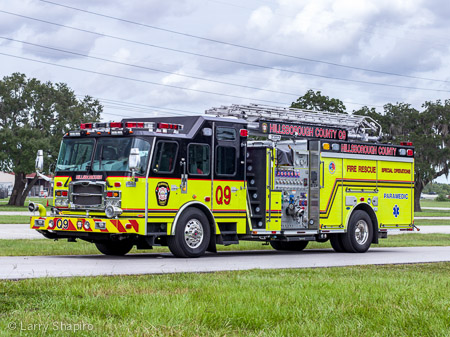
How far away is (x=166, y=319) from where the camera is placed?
7211 mm

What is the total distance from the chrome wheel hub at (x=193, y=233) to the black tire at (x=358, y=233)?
5066 mm

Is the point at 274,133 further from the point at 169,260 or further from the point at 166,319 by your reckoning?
the point at 166,319

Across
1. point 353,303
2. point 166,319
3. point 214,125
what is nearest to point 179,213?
point 214,125

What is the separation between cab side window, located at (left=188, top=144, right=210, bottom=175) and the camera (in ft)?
53.6

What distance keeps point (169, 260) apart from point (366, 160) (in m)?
7.08

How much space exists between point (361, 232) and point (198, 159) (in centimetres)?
597

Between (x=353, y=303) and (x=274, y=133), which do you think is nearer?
(x=353, y=303)

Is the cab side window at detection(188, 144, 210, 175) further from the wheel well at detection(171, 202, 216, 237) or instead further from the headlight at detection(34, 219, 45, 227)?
the headlight at detection(34, 219, 45, 227)

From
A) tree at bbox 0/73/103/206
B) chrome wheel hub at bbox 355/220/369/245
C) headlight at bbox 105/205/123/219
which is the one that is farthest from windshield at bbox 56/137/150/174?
tree at bbox 0/73/103/206

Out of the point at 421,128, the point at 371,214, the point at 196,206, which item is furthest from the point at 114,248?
the point at 421,128

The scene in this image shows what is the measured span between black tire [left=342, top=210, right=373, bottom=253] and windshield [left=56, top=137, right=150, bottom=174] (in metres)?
6.74

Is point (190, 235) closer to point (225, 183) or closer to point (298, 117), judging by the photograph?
point (225, 183)

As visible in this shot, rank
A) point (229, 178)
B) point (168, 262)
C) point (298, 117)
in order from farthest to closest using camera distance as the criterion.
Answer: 1. point (298, 117)
2. point (229, 178)
3. point (168, 262)

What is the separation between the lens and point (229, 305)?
26.6 feet
